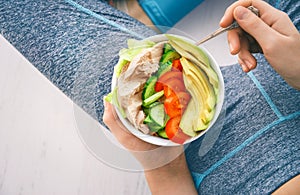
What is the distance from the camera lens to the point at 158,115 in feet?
2.13

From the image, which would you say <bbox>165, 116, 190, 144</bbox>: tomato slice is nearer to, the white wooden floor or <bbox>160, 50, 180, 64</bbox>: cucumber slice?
<bbox>160, 50, 180, 64</bbox>: cucumber slice

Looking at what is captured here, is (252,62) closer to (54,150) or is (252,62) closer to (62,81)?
(62,81)

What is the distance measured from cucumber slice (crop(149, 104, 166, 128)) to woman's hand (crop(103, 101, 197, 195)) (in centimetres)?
7

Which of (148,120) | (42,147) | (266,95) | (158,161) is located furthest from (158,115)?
(42,147)

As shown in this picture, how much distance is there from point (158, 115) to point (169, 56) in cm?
10

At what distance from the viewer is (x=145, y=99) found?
66 cm

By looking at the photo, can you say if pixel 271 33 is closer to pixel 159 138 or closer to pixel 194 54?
pixel 194 54

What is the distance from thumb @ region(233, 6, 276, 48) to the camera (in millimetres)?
609

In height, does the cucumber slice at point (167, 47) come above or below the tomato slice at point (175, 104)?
above

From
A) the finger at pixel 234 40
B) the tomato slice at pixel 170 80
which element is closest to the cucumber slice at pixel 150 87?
the tomato slice at pixel 170 80

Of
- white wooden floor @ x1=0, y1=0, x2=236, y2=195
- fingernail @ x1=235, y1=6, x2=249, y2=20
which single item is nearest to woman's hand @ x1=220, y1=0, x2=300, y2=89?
fingernail @ x1=235, y1=6, x2=249, y2=20

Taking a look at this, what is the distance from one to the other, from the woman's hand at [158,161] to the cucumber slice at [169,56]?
0.38ft

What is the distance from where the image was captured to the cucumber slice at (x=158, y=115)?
645mm

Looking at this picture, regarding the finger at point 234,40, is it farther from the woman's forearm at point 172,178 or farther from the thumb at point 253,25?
the woman's forearm at point 172,178
